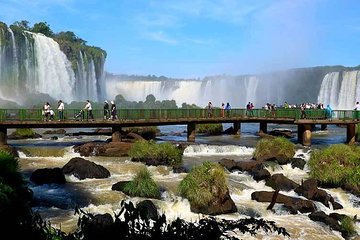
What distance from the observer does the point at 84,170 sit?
727 inches

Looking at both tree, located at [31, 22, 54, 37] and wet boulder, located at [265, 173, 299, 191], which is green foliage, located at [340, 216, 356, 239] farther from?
tree, located at [31, 22, 54, 37]

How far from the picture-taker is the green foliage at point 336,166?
1825 cm

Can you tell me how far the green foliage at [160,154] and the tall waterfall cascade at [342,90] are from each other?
1772 inches

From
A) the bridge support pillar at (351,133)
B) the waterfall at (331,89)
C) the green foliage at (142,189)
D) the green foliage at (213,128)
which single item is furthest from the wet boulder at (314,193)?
the waterfall at (331,89)

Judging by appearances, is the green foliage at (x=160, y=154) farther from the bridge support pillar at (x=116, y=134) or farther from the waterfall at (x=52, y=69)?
the waterfall at (x=52, y=69)

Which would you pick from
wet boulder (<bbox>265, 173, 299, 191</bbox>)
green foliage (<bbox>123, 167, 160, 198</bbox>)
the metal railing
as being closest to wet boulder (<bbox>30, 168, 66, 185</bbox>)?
green foliage (<bbox>123, 167, 160, 198</bbox>)

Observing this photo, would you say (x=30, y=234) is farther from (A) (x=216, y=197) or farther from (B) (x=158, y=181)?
(B) (x=158, y=181)

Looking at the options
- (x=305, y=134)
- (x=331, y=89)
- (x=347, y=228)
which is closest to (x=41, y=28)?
(x=331, y=89)

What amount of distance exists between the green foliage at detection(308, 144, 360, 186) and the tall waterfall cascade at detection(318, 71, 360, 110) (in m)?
43.7

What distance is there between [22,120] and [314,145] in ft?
63.6

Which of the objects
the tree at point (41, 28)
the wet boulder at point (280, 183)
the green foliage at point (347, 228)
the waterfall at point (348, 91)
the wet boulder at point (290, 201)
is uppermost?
the tree at point (41, 28)

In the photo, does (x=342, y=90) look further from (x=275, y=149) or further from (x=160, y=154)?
(x=160, y=154)

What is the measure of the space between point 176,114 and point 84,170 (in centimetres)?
1399

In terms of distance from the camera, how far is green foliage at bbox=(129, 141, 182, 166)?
2189 centimetres
